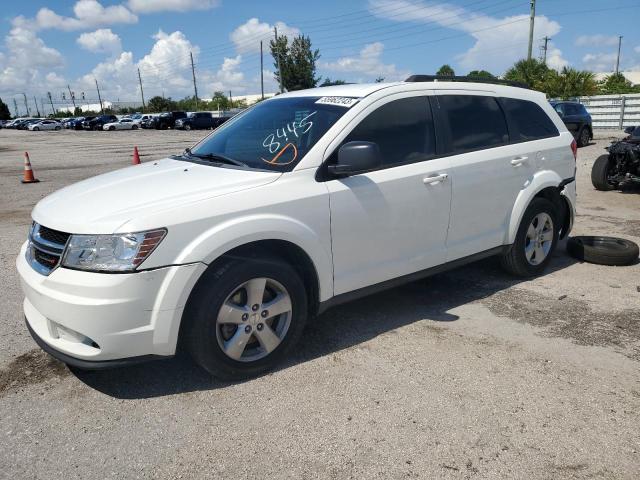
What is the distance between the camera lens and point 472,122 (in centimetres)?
449

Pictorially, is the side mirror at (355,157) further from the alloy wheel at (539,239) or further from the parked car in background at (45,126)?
the parked car in background at (45,126)

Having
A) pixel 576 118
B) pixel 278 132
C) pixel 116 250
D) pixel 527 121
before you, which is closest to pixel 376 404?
pixel 116 250

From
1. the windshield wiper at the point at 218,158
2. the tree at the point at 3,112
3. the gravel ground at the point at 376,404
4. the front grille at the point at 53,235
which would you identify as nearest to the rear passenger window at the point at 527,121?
the gravel ground at the point at 376,404

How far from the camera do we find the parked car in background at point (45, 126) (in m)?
60.8

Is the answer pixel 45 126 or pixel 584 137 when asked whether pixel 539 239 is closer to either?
pixel 584 137

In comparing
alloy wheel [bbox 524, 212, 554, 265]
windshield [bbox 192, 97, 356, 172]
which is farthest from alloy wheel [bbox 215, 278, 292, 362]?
alloy wheel [bbox 524, 212, 554, 265]

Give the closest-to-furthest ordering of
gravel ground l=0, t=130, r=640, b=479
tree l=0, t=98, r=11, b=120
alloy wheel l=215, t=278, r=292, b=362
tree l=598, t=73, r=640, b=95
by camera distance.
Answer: gravel ground l=0, t=130, r=640, b=479
alloy wheel l=215, t=278, r=292, b=362
tree l=598, t=73, r=640, b=95
tree l=0, t=98, r=11, b=120

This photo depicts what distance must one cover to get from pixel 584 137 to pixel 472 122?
1748cm

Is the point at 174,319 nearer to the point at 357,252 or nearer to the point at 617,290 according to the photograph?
the point at 357,252

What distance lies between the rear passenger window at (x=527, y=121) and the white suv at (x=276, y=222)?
21 millimetres

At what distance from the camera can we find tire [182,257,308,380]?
3.07 metres

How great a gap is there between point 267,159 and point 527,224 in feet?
8.55

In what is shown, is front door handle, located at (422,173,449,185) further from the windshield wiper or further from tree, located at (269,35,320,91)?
tree, located at (269,35,320,91)

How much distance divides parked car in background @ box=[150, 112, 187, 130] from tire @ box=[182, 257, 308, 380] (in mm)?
47927
